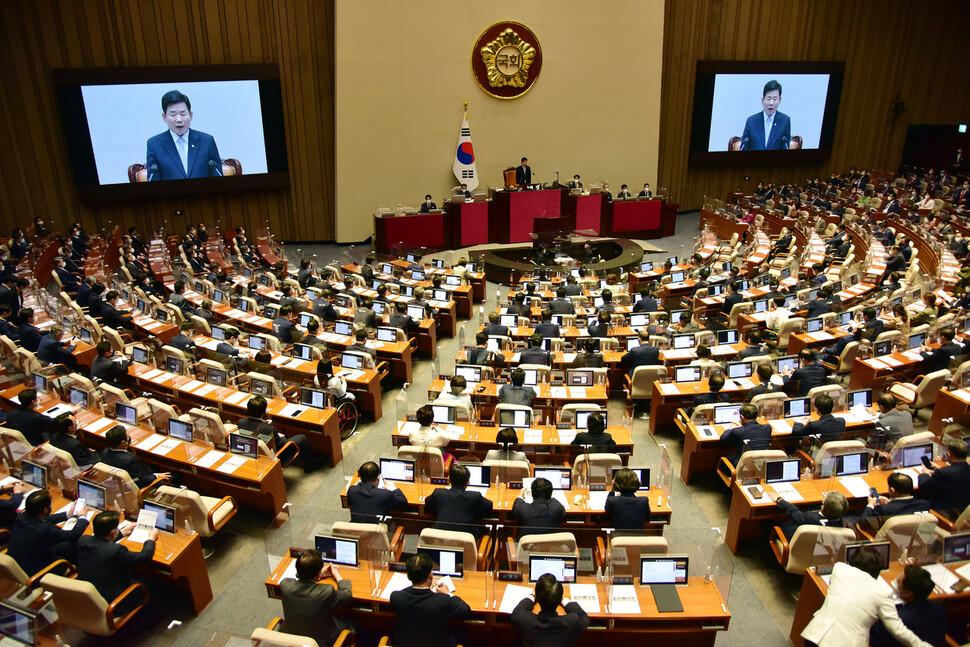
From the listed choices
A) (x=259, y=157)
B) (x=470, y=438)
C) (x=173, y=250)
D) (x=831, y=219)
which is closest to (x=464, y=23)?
(x=259, y=157)

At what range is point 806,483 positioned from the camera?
250 inches

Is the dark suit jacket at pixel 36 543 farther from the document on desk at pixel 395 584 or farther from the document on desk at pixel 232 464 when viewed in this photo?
the document on desk at pixel 395 584

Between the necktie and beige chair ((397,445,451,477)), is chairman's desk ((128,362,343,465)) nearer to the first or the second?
beige chair ((397,445,451,477))

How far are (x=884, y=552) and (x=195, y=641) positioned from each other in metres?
5.66

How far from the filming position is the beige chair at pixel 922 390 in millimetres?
8148

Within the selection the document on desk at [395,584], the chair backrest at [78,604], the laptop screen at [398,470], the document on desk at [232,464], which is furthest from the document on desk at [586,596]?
the document on desk at [232,464]

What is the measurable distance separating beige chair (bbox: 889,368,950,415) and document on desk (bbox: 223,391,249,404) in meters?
8.37

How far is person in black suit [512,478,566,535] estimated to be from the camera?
5613 millimetres

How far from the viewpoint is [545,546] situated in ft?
16.6

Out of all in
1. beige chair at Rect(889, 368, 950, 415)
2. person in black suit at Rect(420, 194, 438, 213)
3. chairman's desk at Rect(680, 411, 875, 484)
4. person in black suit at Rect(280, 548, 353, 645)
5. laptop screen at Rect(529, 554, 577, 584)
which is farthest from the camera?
person in black suit at Rect(420, 194, 438, 213)

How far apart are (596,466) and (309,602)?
2928 mm

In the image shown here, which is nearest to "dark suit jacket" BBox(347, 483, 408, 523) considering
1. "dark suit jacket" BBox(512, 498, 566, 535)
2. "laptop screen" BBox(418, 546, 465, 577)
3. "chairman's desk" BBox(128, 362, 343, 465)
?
"laptop screen" BBox(418, 546, 465, 577)

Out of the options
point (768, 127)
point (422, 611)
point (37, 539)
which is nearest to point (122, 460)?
point (37, 539)

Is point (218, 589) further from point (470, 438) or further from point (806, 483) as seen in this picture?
point (806, 483)
